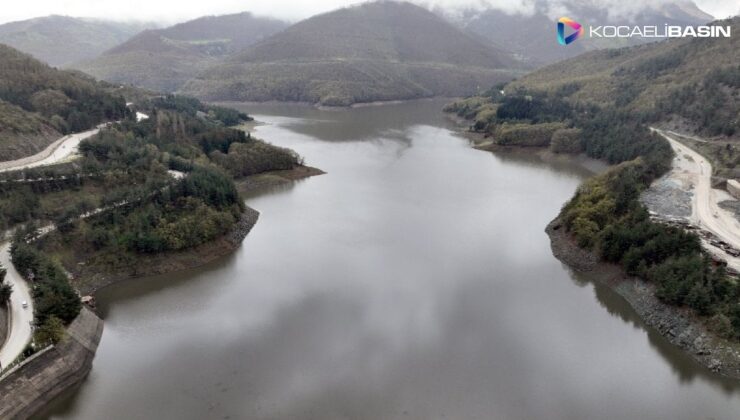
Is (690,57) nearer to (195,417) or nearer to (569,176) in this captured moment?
(569,176)

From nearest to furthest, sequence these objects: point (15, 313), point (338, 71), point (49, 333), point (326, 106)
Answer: point (49, 333) → point (15, 313) → point (326, 106) → point (338, 71)

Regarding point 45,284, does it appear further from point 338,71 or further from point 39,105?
point 338,71

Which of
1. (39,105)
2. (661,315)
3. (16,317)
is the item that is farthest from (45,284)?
(39,105)

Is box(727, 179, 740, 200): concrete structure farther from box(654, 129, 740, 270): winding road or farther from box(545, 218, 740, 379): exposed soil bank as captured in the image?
box(545, 218, 740, 379): exposed soil bank

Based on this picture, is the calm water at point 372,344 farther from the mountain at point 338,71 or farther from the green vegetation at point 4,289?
the mountain at point 338,71

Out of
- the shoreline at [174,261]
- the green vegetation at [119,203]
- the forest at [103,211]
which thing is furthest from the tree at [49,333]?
the shoreline at [174,261]

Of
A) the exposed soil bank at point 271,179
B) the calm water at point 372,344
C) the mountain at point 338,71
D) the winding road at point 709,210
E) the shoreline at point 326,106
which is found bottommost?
the calm water at point 372,344

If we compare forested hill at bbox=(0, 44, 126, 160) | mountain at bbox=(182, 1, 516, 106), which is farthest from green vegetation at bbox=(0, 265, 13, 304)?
mountain at bbox=(182, 1, 516, 106)
